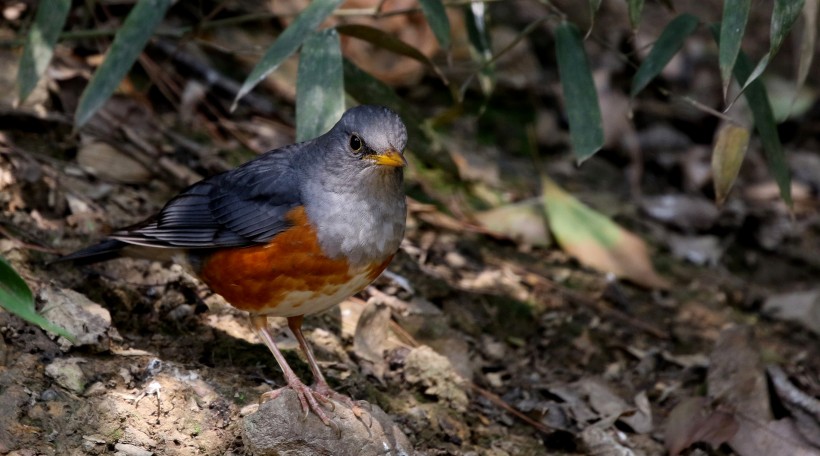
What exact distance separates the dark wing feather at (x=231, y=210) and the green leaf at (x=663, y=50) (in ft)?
5.71

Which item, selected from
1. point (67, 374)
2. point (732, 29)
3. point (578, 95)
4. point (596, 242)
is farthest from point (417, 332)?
point (732, 29)

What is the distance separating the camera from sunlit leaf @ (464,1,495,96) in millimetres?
6367

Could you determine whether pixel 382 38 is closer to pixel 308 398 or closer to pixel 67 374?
pixel 308 398

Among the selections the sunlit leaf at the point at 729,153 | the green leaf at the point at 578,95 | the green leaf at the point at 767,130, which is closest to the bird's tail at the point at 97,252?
the green leaf at the point at 578,95

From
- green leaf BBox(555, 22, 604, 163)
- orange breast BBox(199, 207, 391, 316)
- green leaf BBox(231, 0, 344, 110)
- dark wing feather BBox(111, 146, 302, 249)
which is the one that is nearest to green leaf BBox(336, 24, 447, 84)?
green leaf BBox(231, 0, 344, 110)

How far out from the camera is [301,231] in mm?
4656

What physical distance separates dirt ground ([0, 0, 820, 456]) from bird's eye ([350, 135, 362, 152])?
102cm

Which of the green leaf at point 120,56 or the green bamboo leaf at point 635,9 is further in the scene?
the green leaf at point 120,56

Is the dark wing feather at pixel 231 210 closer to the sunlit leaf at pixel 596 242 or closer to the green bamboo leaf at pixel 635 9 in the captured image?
the green bamboo leaf at pixel 635 9

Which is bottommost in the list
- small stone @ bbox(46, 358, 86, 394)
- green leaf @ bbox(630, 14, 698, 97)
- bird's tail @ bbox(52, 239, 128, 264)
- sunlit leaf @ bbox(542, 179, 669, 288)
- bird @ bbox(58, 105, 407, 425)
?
sunlit leaf @ bbox(542, 179, 669, 288)

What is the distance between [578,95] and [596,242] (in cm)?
192

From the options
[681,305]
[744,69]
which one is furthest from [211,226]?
[681,305]

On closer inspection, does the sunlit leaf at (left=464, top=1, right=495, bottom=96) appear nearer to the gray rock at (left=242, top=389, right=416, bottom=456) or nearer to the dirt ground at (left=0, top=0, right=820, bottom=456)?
the dirt ground at (left=0, top=0, right=820, bottom=456)

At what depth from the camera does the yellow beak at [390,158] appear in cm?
463
